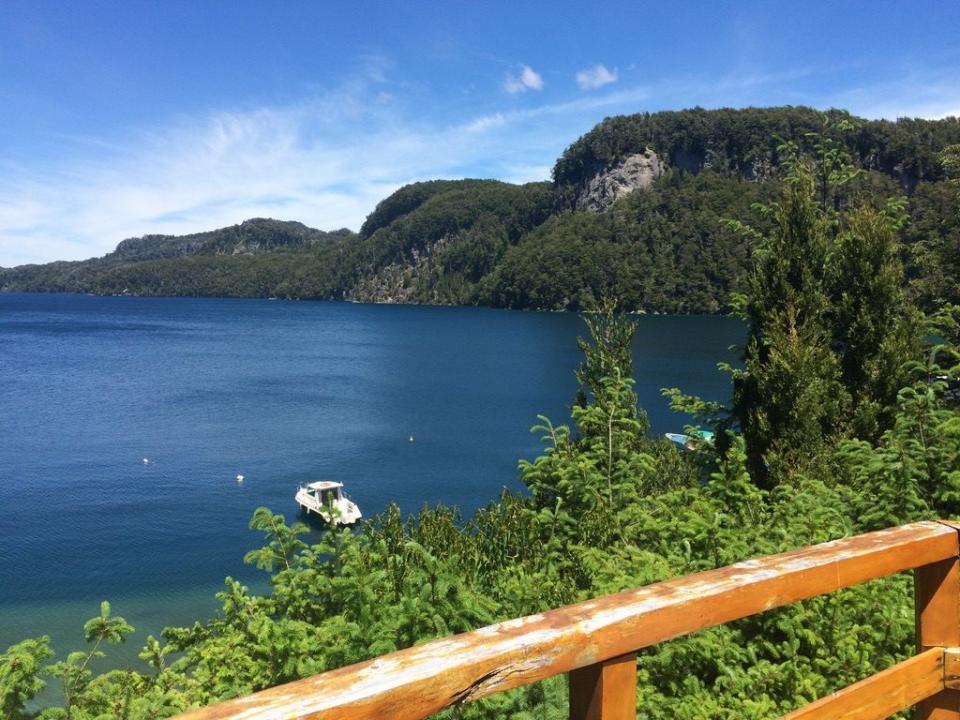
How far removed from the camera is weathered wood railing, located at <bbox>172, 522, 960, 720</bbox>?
1.11 metres

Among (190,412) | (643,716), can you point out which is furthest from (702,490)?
(190,412)

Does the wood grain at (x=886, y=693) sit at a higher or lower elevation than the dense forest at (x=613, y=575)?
higher

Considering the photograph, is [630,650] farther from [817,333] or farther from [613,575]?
[817,333]

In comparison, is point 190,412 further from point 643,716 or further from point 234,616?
point 643,716

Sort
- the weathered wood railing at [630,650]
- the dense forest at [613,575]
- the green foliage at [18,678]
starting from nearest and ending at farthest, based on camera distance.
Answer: the weathered wood railing at [630,650] → the dense forest at [613,575] → the green foliage at [18,678]

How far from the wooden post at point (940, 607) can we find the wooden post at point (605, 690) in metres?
1.07

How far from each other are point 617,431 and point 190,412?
47885 millimetres

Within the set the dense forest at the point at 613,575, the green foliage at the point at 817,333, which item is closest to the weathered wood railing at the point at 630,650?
the dense forest at the point at 613,575

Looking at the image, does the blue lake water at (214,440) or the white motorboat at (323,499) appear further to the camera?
the white motorboat at (323,499)

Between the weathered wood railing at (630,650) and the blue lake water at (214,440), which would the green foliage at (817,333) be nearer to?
the weathered wood railing at (630,650)

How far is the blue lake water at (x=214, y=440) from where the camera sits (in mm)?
23578

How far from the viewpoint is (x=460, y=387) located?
6359 cm

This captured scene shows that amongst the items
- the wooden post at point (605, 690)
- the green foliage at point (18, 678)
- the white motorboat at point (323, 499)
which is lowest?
the white motorboat at point (323, 499)

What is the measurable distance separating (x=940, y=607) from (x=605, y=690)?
3.92 ft
